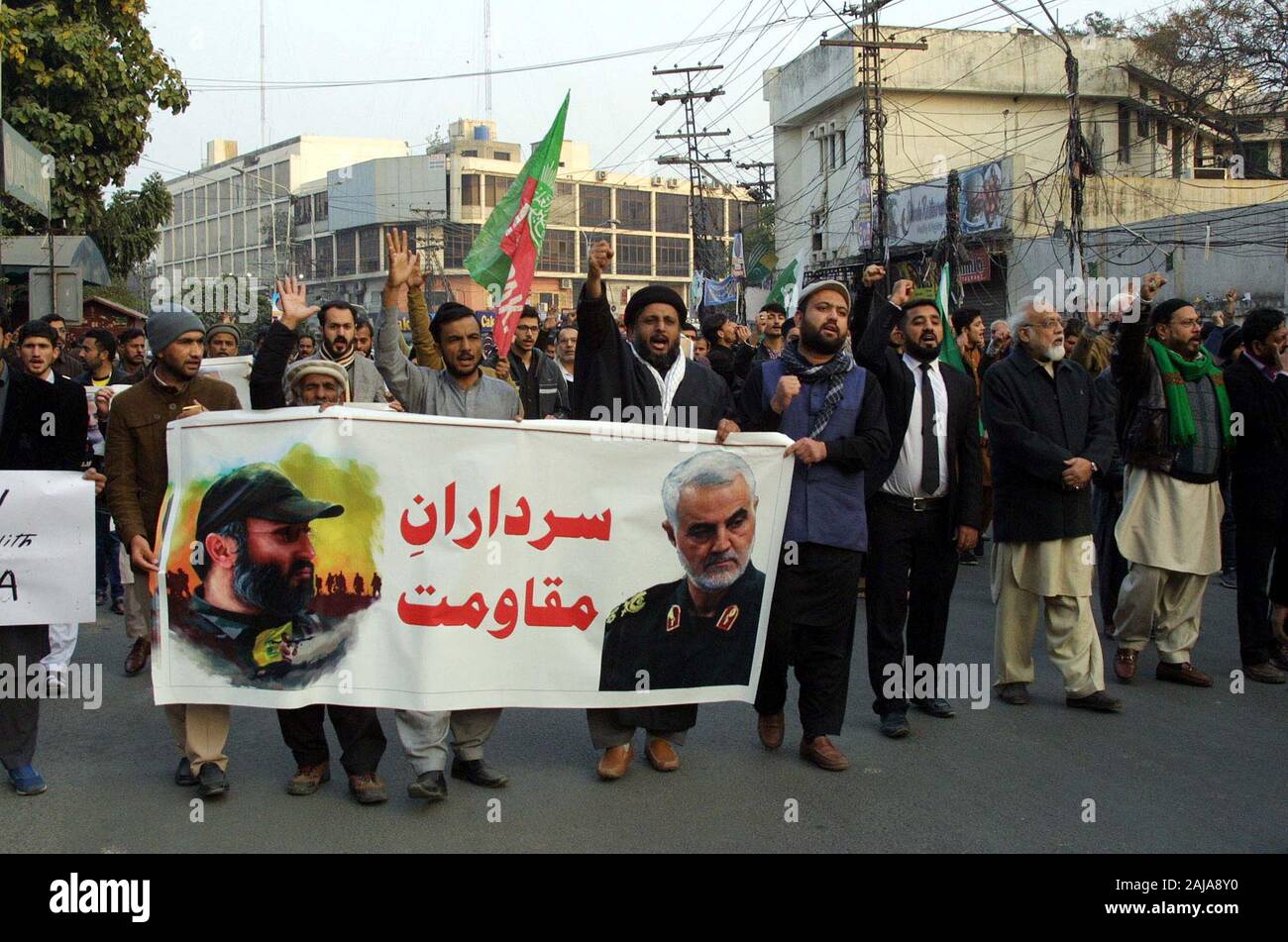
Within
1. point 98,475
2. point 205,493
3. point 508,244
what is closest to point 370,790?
point 205,493

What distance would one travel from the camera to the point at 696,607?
17.2 feet

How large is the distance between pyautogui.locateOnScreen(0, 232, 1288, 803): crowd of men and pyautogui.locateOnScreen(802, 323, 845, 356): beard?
0.01m

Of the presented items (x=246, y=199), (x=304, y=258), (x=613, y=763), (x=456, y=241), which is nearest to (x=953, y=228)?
(x=613, y=763)

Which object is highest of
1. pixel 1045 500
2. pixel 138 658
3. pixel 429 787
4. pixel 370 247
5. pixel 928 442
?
pixel 370 247

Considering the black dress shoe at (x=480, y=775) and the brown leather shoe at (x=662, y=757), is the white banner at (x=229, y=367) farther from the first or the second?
the brown leather shoe at (x=662, y=757)

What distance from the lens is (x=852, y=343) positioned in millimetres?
6238

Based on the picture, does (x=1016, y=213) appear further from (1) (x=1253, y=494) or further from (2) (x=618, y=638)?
(2) (x=618, y=638)

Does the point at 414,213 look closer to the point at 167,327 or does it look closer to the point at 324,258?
the point at 324,258

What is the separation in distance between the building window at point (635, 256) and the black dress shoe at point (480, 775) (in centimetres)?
9515

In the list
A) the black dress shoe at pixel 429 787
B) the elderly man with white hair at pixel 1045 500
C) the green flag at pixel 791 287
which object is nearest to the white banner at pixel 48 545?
the black dress shoe at pixel 429 787

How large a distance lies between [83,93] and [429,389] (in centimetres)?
1532

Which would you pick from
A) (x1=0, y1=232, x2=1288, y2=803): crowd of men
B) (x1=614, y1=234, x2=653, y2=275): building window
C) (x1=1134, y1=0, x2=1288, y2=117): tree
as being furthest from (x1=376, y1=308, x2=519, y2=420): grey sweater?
(x1=614, y1=234, x2=653, y2=275): building window

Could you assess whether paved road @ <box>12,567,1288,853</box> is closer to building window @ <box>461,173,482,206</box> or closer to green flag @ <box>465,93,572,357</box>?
green flag @ <box>465,93,572,357</box>

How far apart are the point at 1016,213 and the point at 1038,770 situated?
97.3 ft
